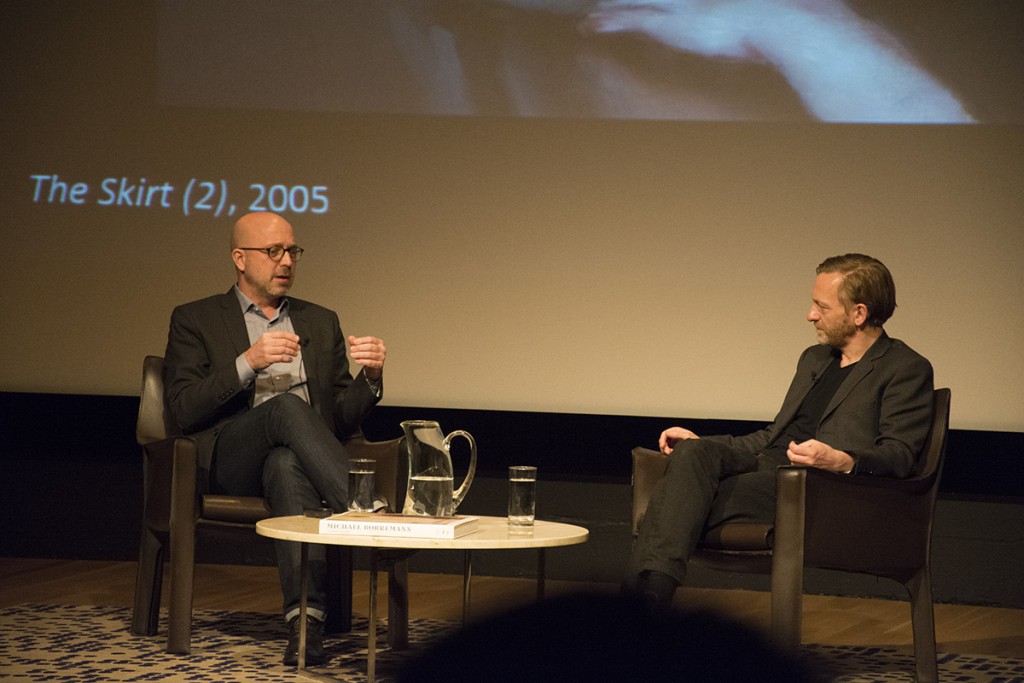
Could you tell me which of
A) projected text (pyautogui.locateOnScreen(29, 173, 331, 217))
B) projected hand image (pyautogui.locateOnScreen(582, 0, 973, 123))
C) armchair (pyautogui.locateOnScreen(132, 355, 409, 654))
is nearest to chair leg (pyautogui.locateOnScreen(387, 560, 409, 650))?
armchair (pyautogui.locateOnScreen(132, 355, 409, 654))

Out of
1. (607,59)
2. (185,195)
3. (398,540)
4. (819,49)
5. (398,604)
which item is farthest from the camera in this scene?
(185,195)

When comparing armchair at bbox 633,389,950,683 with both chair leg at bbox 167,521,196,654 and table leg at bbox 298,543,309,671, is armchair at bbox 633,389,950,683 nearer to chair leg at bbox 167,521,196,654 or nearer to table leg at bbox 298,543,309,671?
table leg at bbox 298,543,309,671

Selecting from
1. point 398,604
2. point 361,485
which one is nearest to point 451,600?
point 398,604

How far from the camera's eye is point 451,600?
432 cm

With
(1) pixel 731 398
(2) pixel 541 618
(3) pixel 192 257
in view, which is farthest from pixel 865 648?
(2) pixel 541 618

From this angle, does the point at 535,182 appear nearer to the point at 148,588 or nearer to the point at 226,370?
the point at 226,370

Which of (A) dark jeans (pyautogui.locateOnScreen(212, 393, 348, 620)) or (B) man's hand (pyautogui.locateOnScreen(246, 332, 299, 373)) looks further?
(B) man's hand (pyautogui.locateOnScreen(246, 332, 299, 373))

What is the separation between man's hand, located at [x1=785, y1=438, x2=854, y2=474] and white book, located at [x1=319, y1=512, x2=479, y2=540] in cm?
81

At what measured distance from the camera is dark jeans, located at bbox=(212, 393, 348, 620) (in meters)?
3.27

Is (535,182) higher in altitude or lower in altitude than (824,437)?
higher

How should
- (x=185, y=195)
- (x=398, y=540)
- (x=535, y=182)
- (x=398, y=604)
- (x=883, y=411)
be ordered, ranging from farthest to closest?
1. (x=185, y=195)
2. (x=535, y=182)
3. (x=398, y=604)
4. (x=883, y=411)
5. (x=398, y=540)

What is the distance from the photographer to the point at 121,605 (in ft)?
13.5

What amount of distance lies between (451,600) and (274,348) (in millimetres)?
1329

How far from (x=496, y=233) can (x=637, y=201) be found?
0.53 metres
